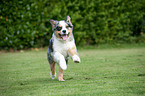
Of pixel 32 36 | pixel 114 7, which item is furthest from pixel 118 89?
pixel 114 7

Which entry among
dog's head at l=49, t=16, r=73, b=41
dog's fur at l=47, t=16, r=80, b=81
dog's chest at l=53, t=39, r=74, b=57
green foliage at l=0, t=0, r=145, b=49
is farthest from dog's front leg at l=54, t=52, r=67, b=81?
green foliage at l=0, t=0, r=145, b=49

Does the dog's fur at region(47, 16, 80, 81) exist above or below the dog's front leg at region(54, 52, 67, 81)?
above

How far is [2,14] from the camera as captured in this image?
14352 mm

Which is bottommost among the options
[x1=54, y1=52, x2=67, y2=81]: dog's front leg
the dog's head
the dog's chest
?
[x1=54, y1=52, x2=67, y2=81]: dog's front leg

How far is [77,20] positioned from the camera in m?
15.4

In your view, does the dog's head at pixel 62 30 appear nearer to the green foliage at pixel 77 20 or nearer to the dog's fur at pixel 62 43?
the dog's fur at pixel 62 43

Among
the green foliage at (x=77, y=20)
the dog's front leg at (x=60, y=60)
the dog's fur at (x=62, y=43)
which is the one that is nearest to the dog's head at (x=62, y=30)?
the dog's fur at (x=62, y=43)

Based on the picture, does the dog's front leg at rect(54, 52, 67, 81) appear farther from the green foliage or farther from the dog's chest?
the green foliage

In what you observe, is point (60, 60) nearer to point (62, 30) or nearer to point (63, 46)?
point (63, 46)

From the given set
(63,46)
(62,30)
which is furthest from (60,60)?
(62,30)

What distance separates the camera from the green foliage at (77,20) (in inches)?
568

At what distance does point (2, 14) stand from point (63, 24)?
9116 mm

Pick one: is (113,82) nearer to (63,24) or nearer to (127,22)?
(63,24)

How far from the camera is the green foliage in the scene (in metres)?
14.4
